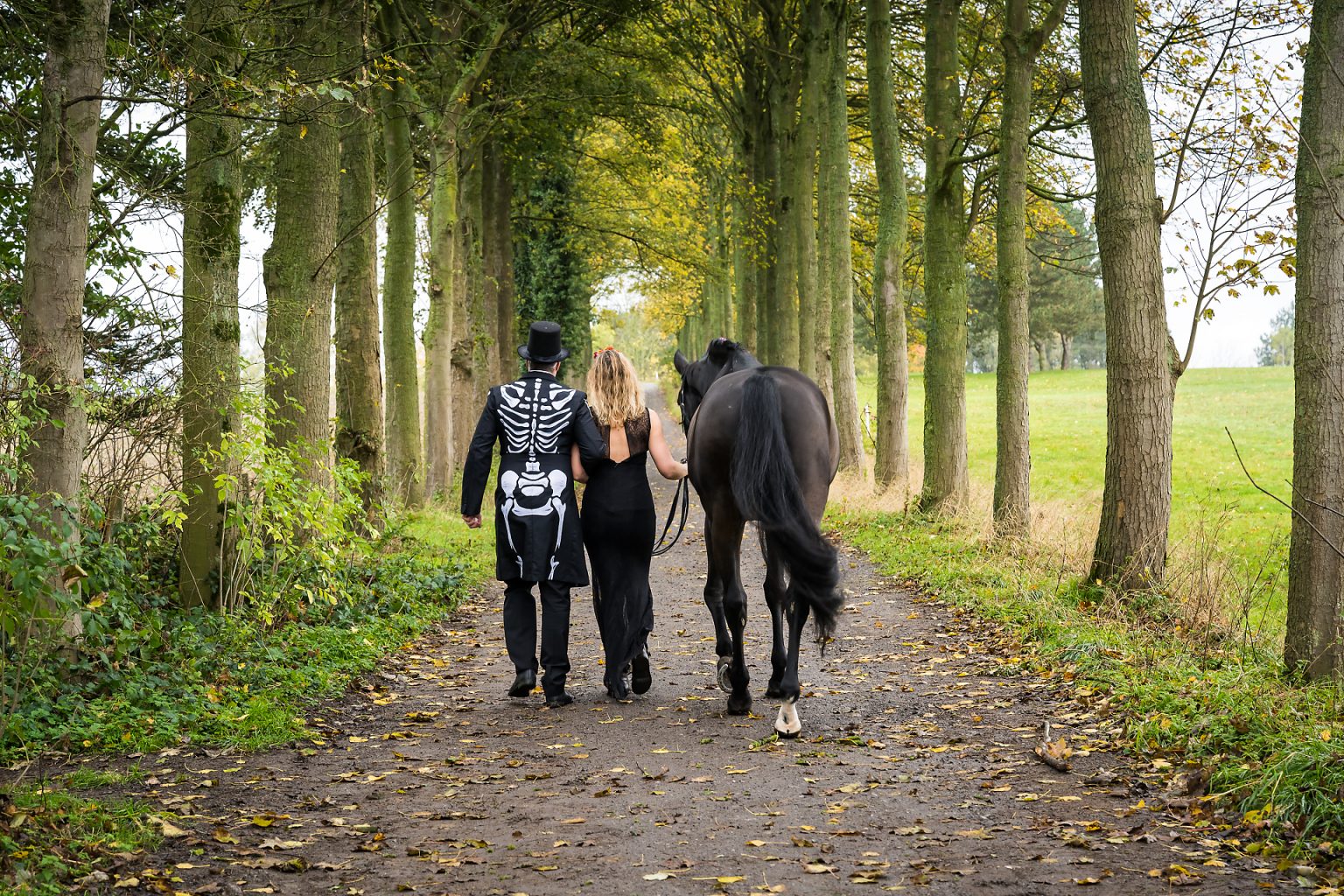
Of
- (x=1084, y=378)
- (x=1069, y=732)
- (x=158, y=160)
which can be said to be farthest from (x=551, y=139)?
(x=1084, y=378)

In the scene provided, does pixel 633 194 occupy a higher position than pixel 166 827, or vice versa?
pixel 633 194

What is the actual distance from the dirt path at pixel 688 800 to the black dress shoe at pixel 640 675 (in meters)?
0.09

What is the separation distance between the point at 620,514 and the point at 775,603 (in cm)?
118

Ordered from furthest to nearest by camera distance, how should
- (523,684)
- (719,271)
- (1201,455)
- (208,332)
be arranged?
1. (1201,455)
2. (719,271)
3. (208,332)
4. (523,684)

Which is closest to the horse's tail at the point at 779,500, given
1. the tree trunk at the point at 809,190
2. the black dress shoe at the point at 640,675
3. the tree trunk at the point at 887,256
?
the black dress shoe at the point at 640,675

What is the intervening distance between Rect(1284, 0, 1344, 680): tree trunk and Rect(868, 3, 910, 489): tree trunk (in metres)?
9.67

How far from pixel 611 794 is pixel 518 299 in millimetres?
25288

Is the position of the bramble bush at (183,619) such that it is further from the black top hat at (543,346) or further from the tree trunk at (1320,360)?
the tree trunk at (1320,360)

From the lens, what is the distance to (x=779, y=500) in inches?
249

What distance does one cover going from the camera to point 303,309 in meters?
9.24

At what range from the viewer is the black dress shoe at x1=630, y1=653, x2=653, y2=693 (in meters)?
7.30

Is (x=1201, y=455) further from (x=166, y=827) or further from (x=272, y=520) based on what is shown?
(x=166, y=827)

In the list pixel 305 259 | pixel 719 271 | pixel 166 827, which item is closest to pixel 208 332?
pixel 305 259

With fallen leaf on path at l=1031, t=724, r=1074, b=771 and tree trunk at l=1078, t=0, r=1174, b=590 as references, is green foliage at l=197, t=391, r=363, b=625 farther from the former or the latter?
tree trunk at l=1078, t=0, r=1174, b=590
